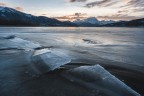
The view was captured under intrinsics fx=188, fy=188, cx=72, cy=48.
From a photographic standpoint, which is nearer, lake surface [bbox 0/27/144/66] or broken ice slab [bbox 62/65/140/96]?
broken ice slab [bbox 62/65/140/96]

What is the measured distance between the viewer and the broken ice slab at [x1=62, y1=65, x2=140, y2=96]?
644 cm

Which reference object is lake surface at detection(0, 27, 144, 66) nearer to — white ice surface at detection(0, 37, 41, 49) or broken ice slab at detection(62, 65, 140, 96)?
white ice surface at detection(0, 37, 41, 49)

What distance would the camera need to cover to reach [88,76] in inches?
311

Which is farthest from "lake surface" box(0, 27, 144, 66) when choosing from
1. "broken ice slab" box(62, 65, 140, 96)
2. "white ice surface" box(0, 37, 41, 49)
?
"broken ice slab" box(62, 65, 140, 96)

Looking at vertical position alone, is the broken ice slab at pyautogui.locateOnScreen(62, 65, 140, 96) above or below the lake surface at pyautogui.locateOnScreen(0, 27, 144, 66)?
above

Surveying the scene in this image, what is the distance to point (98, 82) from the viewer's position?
7.30m

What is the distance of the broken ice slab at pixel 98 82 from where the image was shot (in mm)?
6445

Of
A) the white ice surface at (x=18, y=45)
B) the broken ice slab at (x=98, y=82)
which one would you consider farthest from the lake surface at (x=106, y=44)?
the broken ice slab at (x=98, y=82)

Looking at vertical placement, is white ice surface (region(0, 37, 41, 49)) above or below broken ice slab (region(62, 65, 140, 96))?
below

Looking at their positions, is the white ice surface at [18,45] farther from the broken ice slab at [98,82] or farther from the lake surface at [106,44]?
the broken ice slab at [98,82]

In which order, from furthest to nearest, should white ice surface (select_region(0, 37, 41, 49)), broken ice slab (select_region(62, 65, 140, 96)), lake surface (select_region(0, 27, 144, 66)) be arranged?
white ice surface (select_region(0, 37, 41, 49)) < lake surface (select_region(0, 27, 144, 66)) < broken ice slab (select_region(62, 65, 140, 96))

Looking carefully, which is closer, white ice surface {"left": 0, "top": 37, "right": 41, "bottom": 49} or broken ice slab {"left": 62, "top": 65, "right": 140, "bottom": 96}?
broken ice slab {"left": 62, "top": 65, "right": 140, "bottom": 96}

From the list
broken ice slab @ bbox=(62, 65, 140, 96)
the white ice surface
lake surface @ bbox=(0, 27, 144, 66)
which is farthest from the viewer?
the white ice surface

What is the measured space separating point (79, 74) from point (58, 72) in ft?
4.29
